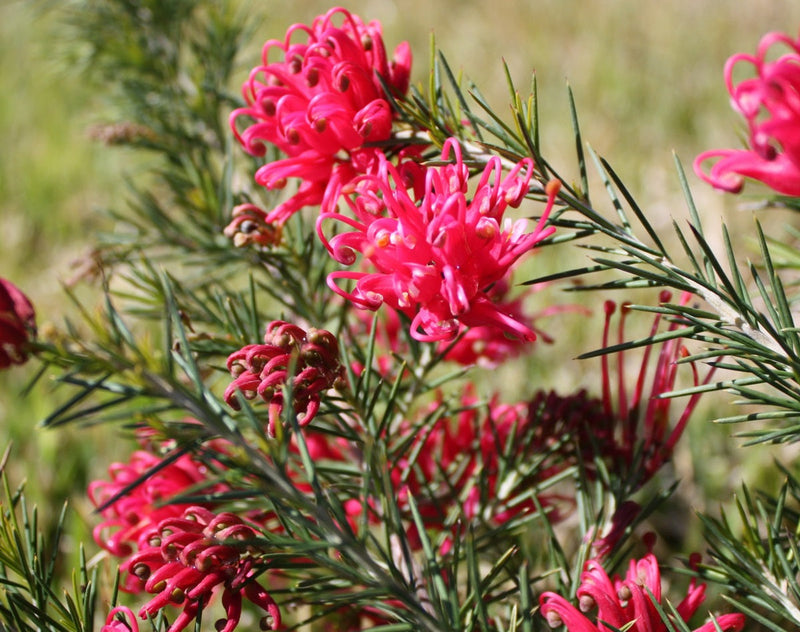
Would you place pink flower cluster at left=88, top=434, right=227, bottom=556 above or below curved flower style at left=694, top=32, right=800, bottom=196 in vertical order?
below

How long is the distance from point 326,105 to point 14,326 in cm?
25

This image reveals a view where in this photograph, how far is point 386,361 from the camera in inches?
35.4

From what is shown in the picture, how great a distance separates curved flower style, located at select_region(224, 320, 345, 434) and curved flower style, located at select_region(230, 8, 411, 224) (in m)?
0.13

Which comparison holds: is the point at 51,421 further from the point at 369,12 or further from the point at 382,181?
the point at 369,12

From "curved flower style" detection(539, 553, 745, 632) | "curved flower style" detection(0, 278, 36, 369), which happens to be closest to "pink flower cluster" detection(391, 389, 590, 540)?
"curved flower style" detection(539, 553, 745, 632)

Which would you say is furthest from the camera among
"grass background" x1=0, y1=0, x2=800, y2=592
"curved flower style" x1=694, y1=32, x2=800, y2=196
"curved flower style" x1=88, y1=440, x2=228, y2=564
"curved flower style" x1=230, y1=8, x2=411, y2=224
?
"grass background" x1=0, y1=0, x2=800, y2=592

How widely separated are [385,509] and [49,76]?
48.1 inches

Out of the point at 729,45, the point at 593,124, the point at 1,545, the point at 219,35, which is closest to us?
the point at 1,545

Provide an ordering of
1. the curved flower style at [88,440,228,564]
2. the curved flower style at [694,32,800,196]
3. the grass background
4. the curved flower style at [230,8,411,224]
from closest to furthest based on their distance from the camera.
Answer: the curved flower style at [694,32,800,196] → the curved flower style at [230,8,411,224] → the curved flower style at [88,440,228,564] → the grass background

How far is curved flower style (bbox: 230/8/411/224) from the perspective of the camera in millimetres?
545

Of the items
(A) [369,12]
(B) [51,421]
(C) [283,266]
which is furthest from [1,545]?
(A) [369,12]

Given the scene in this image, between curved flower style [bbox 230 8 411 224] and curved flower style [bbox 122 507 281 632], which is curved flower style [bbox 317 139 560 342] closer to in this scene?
curved flower style [bbox 230 8 411 224]

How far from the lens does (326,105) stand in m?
0.55

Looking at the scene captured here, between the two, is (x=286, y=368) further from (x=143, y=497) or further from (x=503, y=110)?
(x=503, y=110)
